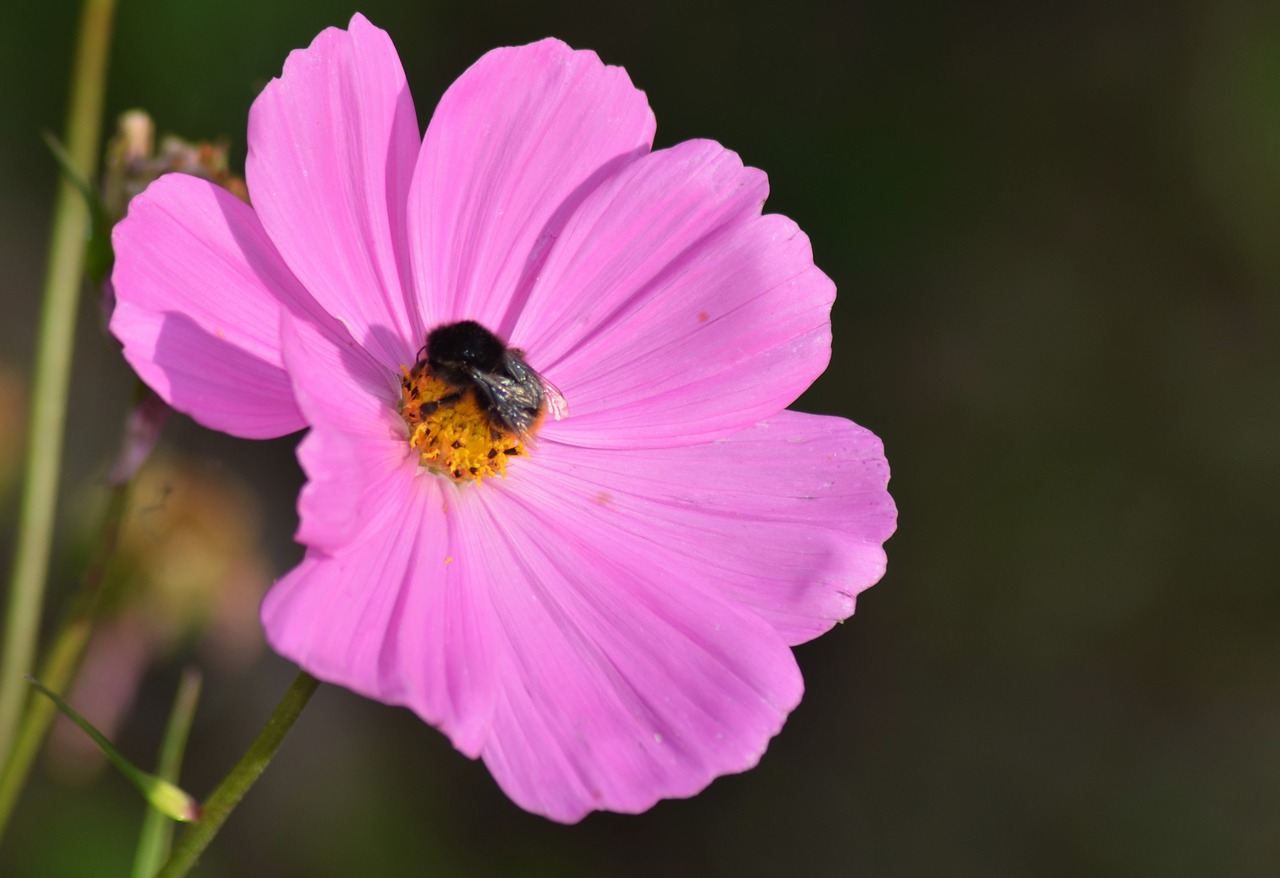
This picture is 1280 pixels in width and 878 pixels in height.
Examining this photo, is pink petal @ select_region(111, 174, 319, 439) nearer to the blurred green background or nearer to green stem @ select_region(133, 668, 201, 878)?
green stem @ select_region(133, 668, 201, 878)

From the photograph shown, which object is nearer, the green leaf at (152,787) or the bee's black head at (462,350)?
the green leaf at (152,787)

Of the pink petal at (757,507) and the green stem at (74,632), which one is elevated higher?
the pink petal at (757,507)

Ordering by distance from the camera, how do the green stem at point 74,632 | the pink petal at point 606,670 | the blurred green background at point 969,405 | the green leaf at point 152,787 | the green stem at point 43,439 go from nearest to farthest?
the green leaf at point 152,787, the pink petal at point 606,670, the green stem at point 74,632, the green stem at point 43,439, the blurred green background at point 969,405

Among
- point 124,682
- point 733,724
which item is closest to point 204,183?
point 733,724

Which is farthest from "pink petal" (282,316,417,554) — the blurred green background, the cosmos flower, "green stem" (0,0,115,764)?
the blurred green background

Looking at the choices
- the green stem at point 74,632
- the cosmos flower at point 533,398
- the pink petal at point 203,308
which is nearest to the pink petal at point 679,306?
the cosmos flower at point 533,398

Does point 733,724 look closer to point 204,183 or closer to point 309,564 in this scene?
point 309,564

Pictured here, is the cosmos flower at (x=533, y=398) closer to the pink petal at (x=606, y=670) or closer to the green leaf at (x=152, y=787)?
the pink petal at (x=606, y=670)

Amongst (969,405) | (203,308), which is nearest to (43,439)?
(203,308)
